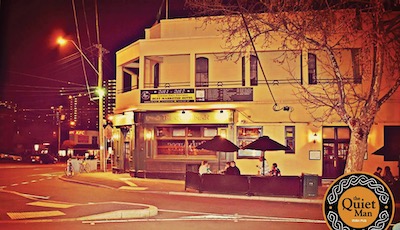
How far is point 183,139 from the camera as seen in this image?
25891 millimetres

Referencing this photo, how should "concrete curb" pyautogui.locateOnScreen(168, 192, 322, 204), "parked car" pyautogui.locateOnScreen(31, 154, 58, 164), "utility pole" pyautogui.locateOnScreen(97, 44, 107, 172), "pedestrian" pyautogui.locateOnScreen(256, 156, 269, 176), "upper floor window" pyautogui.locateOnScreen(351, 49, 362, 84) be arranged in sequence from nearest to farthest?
"concrete curb" pyautogui.locateOnScreen(168, 192, 322, 204)
"pedestrian" pyautogui.locateOnScreen(256, 156, 269, 176)
"upper floor window" pyautogui.locateOnScreen(351, 49, 362, 84)
"utility pole" pyautogui.locateOnScreen(97, 44, 107, 172)
"parked car" pyautogui.locateOnScreen(31, 154, 58, 164)

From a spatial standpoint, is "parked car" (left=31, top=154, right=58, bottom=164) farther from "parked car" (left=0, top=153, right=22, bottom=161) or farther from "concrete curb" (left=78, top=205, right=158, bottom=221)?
"concrete curb" (left=78, top=205, right=158, bottom=221)

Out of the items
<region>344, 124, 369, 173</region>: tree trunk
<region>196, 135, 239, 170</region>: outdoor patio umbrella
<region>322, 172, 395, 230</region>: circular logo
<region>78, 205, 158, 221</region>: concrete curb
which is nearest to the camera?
<region>322, 172, 395, 230</region>: circular logo

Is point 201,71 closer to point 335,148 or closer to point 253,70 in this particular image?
point 253,70

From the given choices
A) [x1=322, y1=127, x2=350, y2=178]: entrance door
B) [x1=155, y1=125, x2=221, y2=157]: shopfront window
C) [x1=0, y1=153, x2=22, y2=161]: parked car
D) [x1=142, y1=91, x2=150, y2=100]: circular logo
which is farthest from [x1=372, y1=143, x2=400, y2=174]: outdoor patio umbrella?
[x1=0, y1=153, x2=22, y2=161]: parked car

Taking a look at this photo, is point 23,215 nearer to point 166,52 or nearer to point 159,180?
point 159,180

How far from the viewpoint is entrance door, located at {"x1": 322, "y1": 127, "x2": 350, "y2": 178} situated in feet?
79.2

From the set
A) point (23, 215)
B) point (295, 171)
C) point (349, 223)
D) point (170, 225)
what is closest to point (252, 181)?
point (295, 171)

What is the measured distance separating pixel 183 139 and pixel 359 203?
72.4 feet

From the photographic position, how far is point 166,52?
25.9 metres

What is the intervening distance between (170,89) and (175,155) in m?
3.64

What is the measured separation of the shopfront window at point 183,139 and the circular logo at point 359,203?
69.4ft

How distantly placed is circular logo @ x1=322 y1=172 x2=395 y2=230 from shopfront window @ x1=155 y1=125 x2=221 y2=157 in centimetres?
2115

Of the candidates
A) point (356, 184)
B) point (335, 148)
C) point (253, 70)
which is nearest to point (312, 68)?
point (253, 70)
